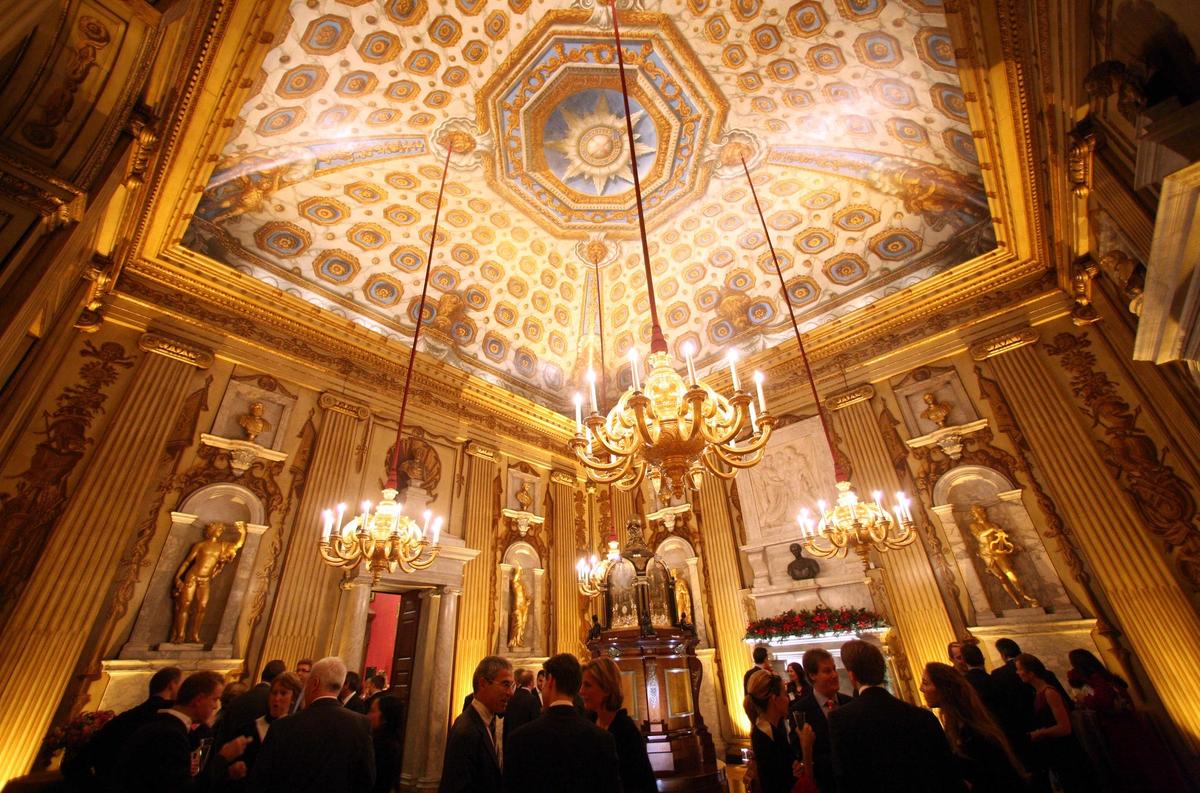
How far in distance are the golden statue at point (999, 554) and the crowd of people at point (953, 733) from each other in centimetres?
167

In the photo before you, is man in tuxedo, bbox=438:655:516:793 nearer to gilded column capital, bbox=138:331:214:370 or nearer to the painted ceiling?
gilded column capital, bbox=138:331:214:370

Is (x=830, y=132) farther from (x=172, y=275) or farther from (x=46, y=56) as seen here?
(x=172, y=275)

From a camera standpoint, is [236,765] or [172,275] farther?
[172,275]

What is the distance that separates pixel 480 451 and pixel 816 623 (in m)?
6.46

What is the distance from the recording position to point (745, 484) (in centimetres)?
971

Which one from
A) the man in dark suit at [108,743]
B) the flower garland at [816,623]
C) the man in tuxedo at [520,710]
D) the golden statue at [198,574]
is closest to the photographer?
the man in dark suit at [108,743]

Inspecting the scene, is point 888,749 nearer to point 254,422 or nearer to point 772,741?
point 772,741

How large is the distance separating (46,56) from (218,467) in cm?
501

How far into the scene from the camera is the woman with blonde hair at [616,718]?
8.45 feet

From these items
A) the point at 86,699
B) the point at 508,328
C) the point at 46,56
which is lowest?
the point at 86,699

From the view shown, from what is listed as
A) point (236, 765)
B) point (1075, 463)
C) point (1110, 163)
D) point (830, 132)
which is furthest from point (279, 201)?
point (1075, 463)

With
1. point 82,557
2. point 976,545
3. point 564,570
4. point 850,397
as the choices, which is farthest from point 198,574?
point 976,545

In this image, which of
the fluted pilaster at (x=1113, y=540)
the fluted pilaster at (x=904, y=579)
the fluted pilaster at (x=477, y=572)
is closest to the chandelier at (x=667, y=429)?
the fluted pilaster at (x=904, y=579)

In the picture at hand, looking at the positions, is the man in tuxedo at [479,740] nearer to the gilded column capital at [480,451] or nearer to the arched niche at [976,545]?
the arched niche at [976,545]
